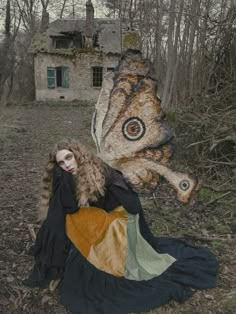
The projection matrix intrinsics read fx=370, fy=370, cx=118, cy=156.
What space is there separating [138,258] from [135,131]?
1056 mm

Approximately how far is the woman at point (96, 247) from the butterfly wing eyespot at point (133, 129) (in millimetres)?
298

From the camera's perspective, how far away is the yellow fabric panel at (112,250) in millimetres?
2955

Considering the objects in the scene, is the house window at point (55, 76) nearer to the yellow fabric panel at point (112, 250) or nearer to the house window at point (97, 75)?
the house window at point (97, 75)

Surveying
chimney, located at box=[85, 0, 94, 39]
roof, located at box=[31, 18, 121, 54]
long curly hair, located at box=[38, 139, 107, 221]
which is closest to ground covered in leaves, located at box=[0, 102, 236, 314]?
long curly hair, located at box=[38, 139, 107, 221]

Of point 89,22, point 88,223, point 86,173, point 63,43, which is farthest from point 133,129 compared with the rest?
point 63,43

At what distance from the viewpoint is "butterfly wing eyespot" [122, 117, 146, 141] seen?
287 cm

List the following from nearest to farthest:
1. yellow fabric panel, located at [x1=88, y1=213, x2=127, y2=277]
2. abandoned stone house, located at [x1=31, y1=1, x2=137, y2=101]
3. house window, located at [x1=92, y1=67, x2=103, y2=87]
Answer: yellow fabric panel, located at [x1=88, y1=213, x2=127, y2=277] < abandoned stone house, located at [x1=31, y1=1, x2=137, y2=101] < house window, located at [x1=92, y1=67, x2=103, y2=87]

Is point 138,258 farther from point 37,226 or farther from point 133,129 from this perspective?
point 37,226

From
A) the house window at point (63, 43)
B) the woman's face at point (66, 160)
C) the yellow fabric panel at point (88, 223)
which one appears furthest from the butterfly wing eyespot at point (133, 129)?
the house window at point (63, 43)

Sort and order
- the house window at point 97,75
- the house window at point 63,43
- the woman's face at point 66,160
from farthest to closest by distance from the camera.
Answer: the house window at point 63,43, the house window at point 97,75, the woman's face at point 66,160

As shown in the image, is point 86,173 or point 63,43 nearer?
point 86,173

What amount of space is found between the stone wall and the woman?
1953 cm

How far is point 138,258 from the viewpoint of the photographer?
121 inches

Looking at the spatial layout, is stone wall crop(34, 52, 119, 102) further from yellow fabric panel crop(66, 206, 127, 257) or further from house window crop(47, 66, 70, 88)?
yellow fabric panel crop(66, 206, 127, 257)
